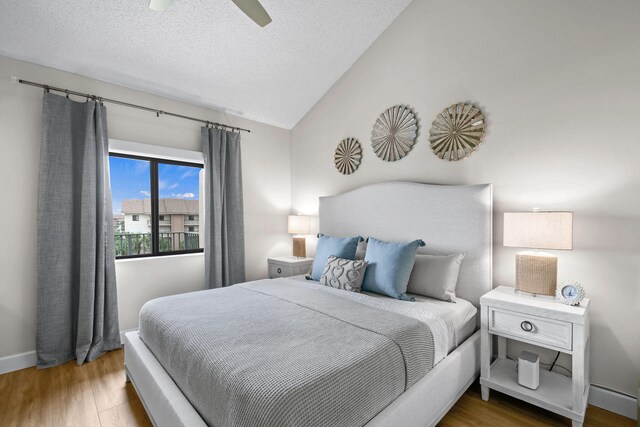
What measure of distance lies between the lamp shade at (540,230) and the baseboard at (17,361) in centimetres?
375

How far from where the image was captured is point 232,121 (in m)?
3.76

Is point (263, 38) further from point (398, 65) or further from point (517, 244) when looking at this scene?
point (517, 244)

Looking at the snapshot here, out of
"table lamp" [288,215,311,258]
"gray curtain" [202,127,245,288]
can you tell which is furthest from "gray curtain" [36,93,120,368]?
"table lamp" [288,215,311,258]

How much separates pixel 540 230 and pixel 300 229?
2.56 metres

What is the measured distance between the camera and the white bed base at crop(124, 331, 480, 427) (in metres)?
1.35

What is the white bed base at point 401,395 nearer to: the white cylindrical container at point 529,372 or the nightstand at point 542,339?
the nightstand at point 542,339

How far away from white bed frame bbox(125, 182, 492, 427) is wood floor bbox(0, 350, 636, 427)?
11 cm

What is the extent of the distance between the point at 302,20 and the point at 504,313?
9.46ft

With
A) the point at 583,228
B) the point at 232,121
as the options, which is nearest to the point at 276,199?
the point at 232,121

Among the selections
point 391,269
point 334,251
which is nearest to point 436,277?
point 391,269

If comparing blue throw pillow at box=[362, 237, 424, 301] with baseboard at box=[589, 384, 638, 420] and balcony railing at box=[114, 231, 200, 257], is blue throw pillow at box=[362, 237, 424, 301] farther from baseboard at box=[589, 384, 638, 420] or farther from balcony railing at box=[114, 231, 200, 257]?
balcony railing at box=[114, 231, 200, 257]

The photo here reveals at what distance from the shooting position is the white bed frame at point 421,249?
1.46 metres

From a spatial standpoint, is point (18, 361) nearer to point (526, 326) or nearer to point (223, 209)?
point (223, 209)

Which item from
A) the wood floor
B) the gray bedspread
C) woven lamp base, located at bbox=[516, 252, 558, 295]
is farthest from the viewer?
woven lamp base, located at bbox=[516, 252, 558, 295]
